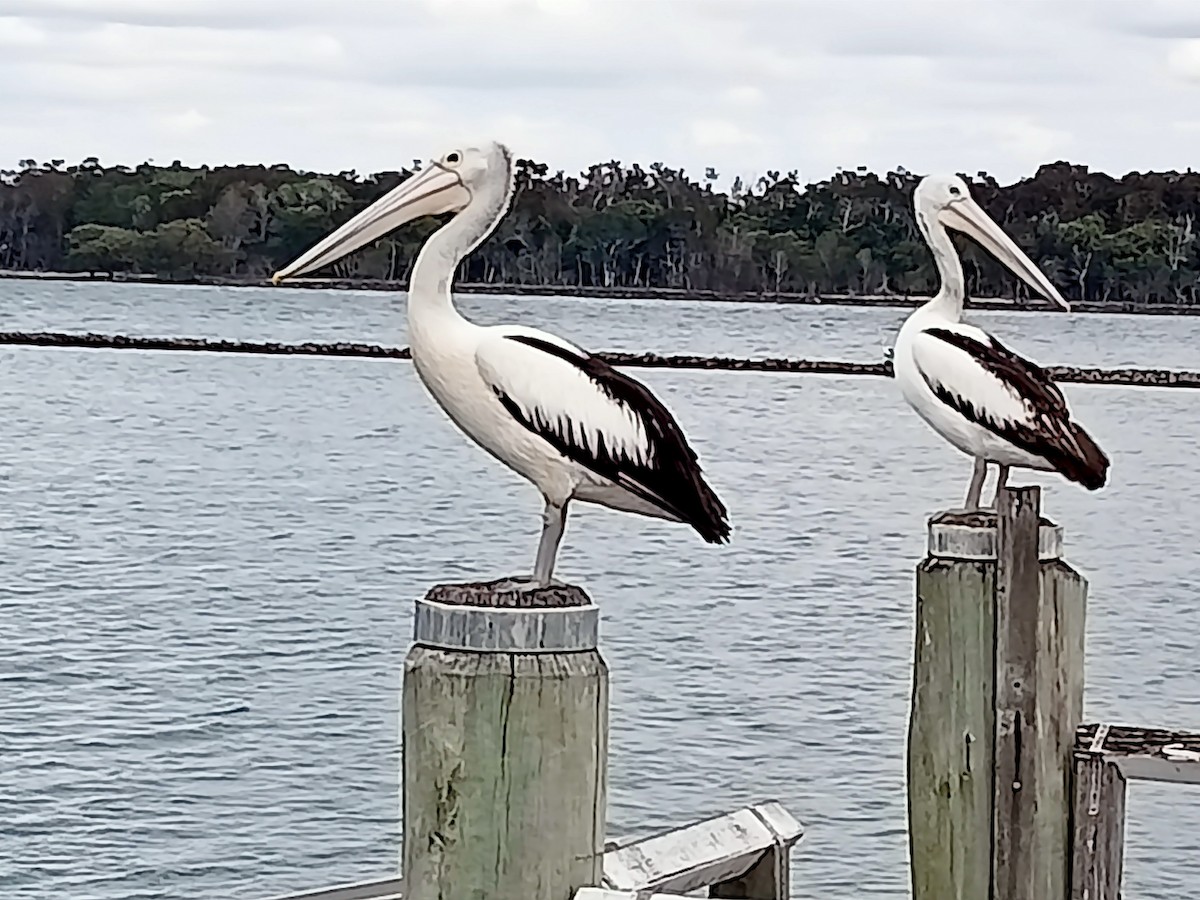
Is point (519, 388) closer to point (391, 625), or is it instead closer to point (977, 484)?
point (977, 484)

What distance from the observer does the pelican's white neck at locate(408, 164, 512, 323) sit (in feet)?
10.4

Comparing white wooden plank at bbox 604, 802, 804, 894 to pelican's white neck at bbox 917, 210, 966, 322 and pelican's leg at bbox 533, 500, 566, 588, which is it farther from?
pelican's white neck at bbox 917, 210, 966, 322

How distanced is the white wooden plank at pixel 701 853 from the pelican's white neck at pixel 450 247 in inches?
30.5

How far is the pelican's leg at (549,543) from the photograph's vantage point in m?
2.91

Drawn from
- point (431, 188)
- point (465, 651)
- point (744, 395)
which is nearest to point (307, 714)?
point (431, 188)

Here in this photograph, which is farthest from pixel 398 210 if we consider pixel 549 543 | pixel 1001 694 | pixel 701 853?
pixel 1001 694

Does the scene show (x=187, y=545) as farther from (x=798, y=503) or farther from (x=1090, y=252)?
(x=1090, y=252)

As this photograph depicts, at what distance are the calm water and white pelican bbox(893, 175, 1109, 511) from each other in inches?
101

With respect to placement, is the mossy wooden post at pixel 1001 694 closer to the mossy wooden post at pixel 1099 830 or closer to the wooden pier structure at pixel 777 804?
the wooden pier structure at pixel 777 804

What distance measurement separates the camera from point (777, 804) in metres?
3.73

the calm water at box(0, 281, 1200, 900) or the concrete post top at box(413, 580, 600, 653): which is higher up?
the concrete post top at box(413, 580, 600, 653)

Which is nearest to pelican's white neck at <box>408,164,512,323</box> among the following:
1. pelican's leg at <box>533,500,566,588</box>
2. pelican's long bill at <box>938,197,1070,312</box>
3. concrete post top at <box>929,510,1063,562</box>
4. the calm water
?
pelican's leg at <box>533,500,566,588</box>

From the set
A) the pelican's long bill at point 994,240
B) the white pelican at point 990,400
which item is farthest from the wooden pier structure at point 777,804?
the pelican's long bill at point 994,240

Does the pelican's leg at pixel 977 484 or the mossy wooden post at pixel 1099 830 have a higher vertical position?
the pelican's leg at pixel 977 484
